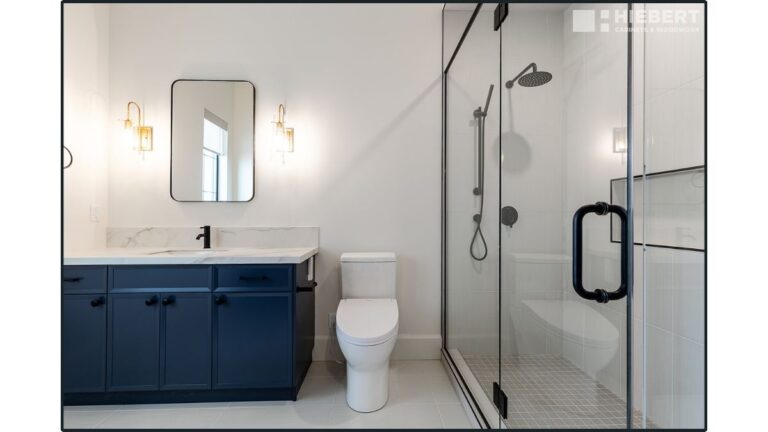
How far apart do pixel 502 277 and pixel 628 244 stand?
Answer: 0.62 m

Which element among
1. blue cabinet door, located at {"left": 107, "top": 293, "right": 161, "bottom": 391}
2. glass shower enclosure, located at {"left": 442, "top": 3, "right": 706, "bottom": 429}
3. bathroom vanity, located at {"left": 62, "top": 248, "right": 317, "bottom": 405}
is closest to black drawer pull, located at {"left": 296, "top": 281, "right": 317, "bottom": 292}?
bathroom vanity, located at {"left": 62, "top": 248, "right": 317, "bottom": 405}

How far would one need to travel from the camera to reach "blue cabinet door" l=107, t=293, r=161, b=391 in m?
1.75

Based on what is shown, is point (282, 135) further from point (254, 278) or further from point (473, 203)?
point (473, 203)

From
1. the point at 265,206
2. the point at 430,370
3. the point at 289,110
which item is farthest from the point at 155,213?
the point at 430,370

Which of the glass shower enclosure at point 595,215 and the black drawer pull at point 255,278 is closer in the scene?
the glass shower enclosure at point 595,215

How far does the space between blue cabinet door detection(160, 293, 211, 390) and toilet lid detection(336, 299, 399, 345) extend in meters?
0.70

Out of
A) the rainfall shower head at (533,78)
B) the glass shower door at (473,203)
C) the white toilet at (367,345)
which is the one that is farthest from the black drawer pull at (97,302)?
the rainfall shower head at (533,78)

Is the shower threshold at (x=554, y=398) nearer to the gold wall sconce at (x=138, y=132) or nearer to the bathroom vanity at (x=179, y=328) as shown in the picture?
the bathroom vanity at (x=179, y=328)

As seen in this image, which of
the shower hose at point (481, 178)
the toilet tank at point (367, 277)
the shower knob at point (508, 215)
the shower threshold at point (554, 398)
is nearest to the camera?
the shower threshold at point (554, 398)

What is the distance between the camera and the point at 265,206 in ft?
7.74

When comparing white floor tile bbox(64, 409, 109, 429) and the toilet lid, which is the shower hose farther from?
white floor tile bbox(64, 409, 109, 429)

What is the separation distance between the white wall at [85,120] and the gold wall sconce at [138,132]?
146mm

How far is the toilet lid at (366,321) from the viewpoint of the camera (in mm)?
1629
